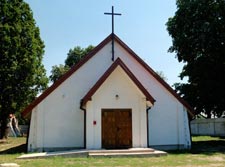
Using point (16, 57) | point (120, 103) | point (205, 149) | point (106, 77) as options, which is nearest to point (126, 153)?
point (120, 103)

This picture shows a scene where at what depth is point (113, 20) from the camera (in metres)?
21.0

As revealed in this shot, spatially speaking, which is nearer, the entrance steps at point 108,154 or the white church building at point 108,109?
the entrance steps at point 108,154

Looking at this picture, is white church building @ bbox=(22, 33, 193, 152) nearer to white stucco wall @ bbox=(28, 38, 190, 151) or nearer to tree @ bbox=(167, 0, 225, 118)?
white stucco wall @ bbox=(28, 38, 190, 151)

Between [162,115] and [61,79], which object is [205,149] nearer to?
[162,115]

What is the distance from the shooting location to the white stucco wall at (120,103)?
1884 cm

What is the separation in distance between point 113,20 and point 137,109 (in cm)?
575

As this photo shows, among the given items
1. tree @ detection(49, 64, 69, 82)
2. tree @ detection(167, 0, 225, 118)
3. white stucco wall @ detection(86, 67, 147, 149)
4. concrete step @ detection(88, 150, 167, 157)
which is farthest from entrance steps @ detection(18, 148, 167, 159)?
tree @ detection(49, 64, 69, 82)

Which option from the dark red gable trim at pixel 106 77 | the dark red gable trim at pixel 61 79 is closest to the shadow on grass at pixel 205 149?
the dark red gable trim at pixel 106 77

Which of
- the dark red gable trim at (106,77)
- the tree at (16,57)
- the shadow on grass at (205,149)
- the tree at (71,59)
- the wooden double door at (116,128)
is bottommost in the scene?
the shadow on grass at (205,149)

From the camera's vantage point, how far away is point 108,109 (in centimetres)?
1922

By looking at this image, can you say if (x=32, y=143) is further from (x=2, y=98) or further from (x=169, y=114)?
(x=2, y=98)

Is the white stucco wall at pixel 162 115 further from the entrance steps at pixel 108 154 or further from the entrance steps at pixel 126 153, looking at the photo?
the entrance steps at pixel 108 154

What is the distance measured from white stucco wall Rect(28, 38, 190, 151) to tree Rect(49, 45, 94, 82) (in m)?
37.8

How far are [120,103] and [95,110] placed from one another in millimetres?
1482
